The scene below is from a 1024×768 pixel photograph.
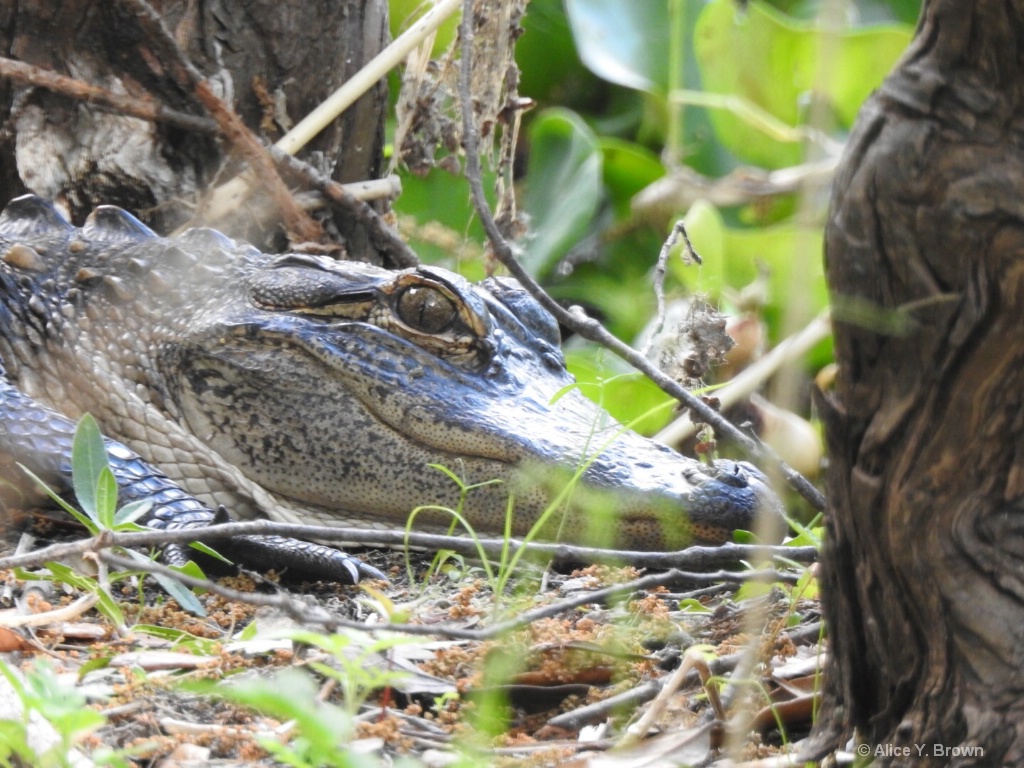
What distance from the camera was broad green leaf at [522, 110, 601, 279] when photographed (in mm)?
5332

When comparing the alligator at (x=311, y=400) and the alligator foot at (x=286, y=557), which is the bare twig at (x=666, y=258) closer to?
the alligator at (x=311, y=400)

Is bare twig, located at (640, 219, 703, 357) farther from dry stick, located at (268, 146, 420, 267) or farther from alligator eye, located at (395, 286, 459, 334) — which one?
dry stick, located at (268, 146, 420, 267)

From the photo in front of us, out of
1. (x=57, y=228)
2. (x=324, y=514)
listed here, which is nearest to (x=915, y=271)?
(x=324, y=514)

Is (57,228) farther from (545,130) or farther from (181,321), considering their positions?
(545,130)

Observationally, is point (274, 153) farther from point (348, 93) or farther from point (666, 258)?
point (666, 258)

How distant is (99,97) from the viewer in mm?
3322

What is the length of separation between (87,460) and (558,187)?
12.9 ft

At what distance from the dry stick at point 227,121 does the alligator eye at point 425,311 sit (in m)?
0.95

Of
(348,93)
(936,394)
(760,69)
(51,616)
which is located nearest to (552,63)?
(760,69)

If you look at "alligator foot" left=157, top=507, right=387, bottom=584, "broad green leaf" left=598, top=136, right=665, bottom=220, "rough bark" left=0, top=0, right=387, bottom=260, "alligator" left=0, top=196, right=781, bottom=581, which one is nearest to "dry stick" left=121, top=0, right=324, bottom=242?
"rough bark" left=0, top=0, right=387, bottom=260

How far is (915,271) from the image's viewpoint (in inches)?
44.1

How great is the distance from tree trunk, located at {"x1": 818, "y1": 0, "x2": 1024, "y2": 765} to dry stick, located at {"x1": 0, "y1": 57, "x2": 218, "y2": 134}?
262 cm

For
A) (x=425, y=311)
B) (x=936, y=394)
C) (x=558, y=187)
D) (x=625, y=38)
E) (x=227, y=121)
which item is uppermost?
(x=625, y=38)

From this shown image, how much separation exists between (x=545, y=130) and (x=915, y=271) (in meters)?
4.84
